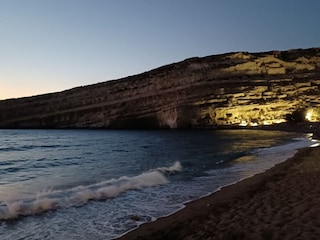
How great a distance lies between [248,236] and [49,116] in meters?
76.3

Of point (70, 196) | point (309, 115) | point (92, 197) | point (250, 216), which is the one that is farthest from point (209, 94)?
point (250, 216)

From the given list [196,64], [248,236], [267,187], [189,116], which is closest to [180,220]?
[248,236]

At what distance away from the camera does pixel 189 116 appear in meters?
64.4

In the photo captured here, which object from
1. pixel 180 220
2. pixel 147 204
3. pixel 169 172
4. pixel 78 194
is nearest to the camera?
pixel 180 220

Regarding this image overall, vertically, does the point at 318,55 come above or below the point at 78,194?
above

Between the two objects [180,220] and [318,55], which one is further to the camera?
[318,55]

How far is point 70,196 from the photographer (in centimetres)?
1004

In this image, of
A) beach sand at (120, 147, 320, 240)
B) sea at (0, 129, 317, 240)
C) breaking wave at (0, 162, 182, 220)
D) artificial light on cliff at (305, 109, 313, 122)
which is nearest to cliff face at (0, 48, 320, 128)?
artificial light on cliff at (305, 109, 313, 122)

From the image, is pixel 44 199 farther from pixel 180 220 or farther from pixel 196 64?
pixel 196 64

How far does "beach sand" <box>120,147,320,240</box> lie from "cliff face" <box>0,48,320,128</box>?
5381 cm

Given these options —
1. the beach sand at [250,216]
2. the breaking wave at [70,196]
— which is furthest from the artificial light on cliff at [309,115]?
the beach sand at [250,216]

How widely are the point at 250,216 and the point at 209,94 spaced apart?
191 feet

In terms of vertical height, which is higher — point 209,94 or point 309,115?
point 209,94

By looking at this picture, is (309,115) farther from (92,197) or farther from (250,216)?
(250,216)
